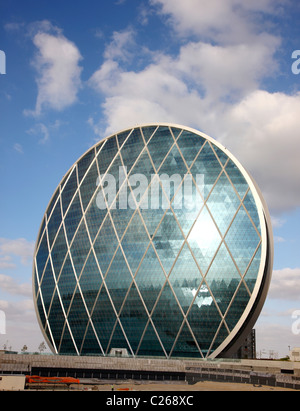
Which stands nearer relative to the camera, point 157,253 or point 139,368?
point 139,368

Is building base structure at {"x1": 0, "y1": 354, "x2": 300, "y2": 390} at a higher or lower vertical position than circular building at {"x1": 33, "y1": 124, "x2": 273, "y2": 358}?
lower

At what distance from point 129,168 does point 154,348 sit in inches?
872

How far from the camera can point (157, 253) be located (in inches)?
2028

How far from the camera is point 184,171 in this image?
53.3 meters

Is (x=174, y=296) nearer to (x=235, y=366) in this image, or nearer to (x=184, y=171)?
(x=235, y=366)

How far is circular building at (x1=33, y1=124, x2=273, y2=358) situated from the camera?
4747cm

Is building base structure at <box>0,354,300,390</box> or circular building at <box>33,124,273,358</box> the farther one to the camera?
circular building at <box>33,124,273,358</box>

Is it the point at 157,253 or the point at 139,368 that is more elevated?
the point at 157,253

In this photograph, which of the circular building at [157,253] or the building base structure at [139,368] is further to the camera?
the circular building at [157,253]

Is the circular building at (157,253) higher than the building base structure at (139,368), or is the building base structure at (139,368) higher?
the circular building at (157,253)

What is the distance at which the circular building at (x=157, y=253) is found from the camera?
47469 mm
